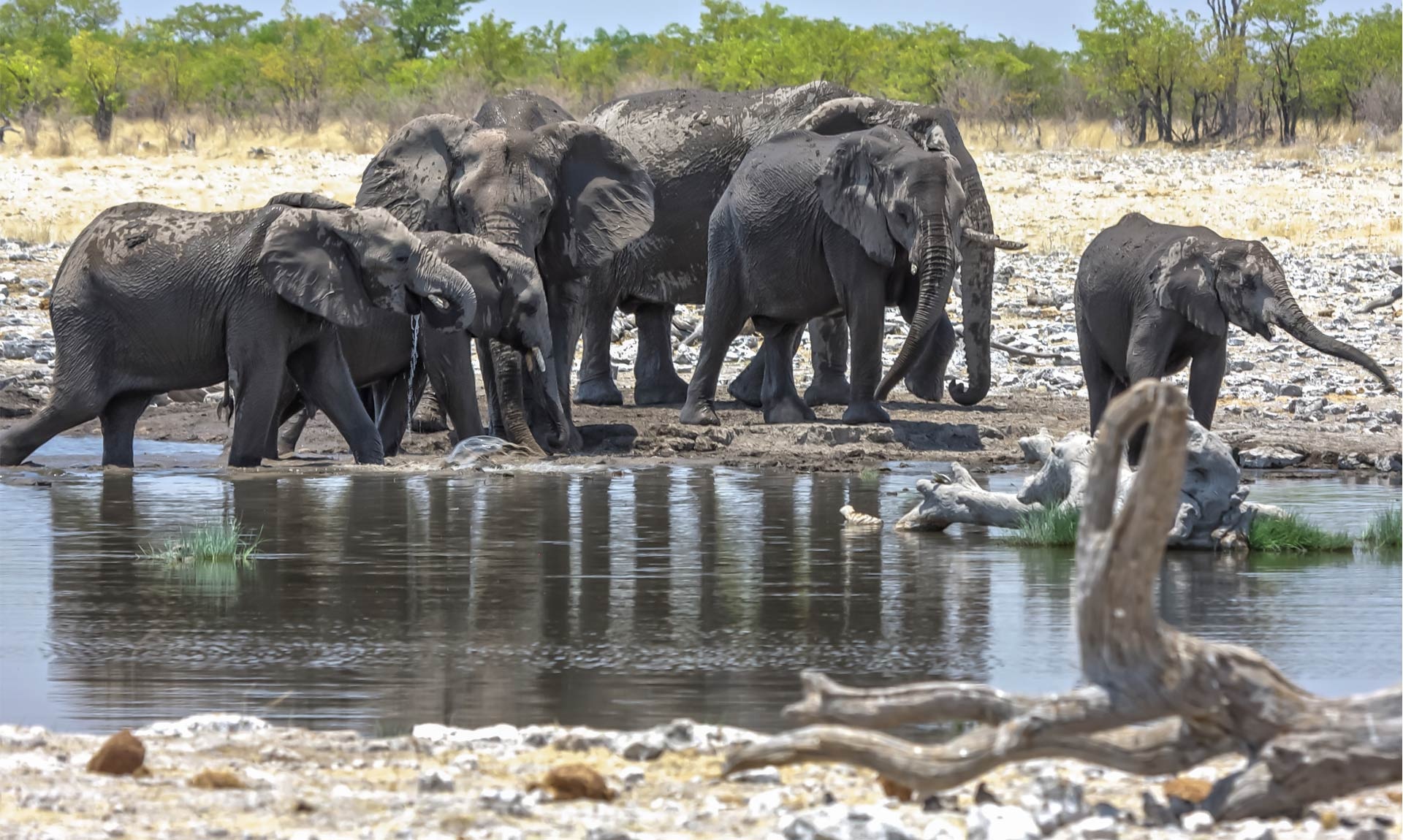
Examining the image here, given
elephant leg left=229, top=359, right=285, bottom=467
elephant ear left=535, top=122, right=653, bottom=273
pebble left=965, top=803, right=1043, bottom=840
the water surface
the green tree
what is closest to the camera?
pebble left=965, top=803, right=1043, bottom=840

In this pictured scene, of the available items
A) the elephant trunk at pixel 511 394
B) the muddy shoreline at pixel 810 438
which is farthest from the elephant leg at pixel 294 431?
the elephant trunk at pixel 511 394

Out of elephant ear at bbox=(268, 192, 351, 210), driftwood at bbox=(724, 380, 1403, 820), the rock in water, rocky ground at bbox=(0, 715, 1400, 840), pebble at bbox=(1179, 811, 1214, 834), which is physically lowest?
the rock in water

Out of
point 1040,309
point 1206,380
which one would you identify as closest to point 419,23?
point 1040,309

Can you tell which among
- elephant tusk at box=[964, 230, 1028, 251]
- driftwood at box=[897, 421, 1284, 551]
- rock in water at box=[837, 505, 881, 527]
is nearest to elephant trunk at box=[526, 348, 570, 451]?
elephant tusk at box=[964, 230, 1028, 251]

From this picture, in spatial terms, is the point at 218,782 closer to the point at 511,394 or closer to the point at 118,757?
the point at 118,757

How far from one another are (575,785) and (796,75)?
39919 mm

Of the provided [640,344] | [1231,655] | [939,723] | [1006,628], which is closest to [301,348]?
[640,344]

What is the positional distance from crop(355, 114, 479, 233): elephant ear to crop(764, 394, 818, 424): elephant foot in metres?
2.48

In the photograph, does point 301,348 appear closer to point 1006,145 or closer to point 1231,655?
point 1231,655

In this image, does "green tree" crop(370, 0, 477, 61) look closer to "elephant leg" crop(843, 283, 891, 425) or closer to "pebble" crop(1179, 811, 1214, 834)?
"elephant leg" crop(843, 283, 891, 425)

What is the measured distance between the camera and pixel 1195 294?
506 inches

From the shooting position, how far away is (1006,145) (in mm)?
38875

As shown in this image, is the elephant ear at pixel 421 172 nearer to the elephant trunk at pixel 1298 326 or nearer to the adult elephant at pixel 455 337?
the adult elephant at pixel 455 337

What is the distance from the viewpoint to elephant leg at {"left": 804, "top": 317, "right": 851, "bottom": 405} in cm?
1708
